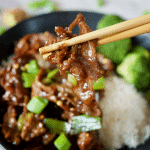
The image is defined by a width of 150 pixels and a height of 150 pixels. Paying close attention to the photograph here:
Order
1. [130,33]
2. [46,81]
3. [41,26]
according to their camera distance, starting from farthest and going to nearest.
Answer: [41,26] → [46,81] → [130,33]

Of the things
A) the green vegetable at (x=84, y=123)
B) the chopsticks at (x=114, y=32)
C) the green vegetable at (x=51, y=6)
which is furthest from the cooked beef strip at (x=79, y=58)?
the green vegetable at (x=51, y=6)

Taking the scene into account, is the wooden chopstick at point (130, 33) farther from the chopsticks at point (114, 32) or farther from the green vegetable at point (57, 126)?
the green vegetable at point (57, 126)

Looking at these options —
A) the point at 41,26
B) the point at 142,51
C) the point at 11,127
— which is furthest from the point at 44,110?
the point at 142,51

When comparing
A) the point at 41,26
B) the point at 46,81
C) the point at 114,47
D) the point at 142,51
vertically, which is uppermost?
the point at 41,26

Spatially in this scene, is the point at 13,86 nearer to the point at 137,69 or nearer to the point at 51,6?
the point at 137,69

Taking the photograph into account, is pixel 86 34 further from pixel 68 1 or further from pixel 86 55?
pixel 68 1

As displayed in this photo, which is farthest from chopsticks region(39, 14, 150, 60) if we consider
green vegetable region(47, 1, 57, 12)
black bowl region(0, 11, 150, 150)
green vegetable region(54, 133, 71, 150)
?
green vegetable region(47, 1, 57, 12)

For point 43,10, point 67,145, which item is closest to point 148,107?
point 67,145
